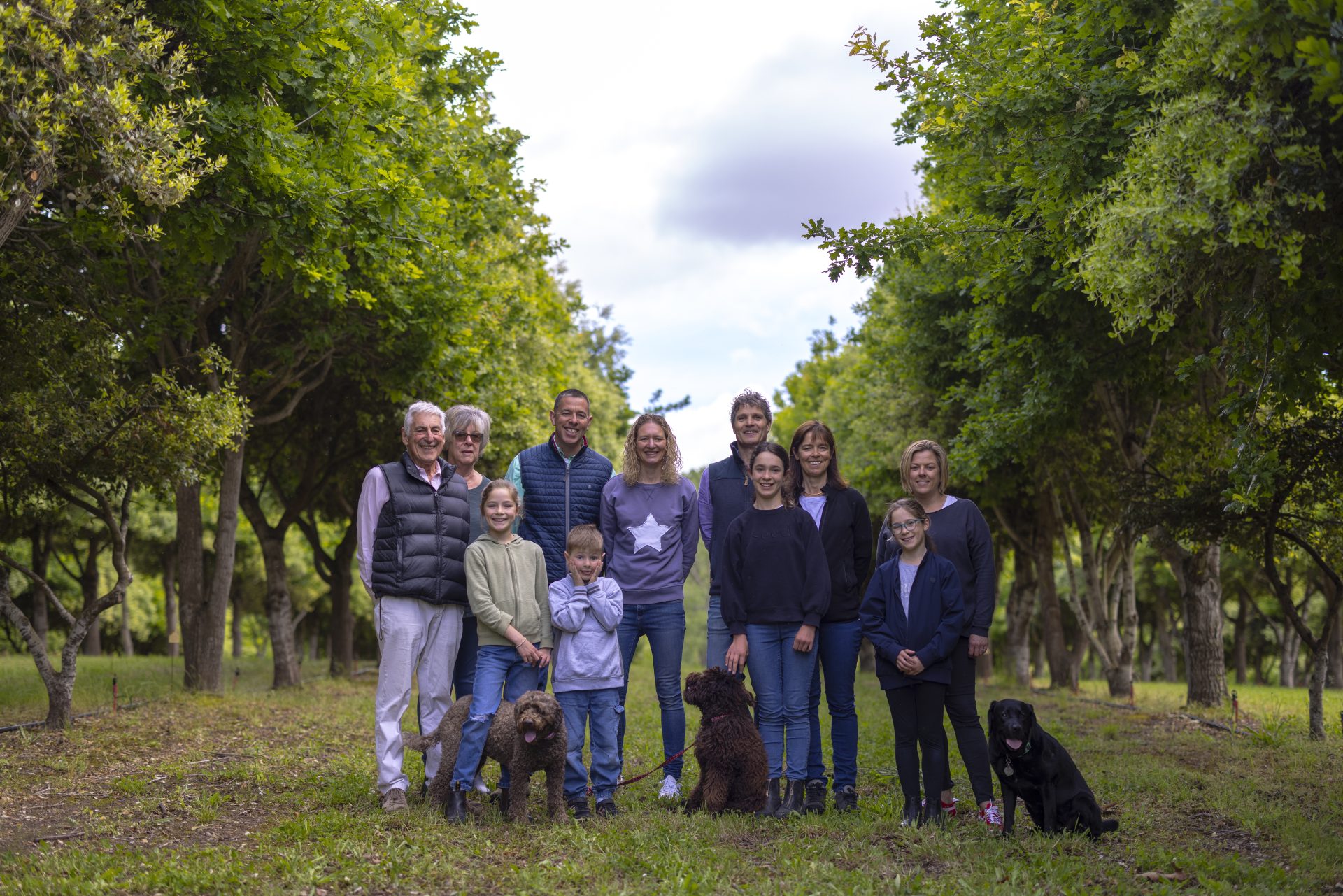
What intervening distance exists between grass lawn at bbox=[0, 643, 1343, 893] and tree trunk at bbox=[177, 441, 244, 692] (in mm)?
4891

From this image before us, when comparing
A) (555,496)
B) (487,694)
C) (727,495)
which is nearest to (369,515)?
(555,496)

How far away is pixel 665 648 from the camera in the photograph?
7574mm

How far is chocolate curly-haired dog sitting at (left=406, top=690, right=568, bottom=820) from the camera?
21.9ft

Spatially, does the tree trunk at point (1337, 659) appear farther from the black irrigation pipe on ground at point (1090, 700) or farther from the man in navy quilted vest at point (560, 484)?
the man in navy quilted vest at point (560, 484)

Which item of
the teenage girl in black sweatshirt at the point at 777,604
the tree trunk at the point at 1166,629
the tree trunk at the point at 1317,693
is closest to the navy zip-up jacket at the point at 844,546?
the teenage girl in black sweatshirt at the point at 777,604

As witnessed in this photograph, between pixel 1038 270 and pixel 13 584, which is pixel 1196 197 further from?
pixel 13 584

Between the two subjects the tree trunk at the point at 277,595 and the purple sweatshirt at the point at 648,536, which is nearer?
the purple sweatshirt at the point at 648,536

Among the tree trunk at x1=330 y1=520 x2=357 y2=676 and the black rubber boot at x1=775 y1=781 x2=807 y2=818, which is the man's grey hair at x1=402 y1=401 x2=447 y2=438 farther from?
the tree trunk at x1=330 y1=520 x2=357 y2=676

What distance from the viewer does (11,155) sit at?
22.5 ft

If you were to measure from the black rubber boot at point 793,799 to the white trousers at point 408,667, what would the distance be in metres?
2.34

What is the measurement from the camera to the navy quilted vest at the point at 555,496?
7.77 m

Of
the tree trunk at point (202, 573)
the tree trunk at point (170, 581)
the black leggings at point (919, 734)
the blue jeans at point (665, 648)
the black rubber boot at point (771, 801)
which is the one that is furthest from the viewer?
the tree trunk at point (170, 581)

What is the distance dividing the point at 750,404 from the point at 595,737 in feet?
8.48

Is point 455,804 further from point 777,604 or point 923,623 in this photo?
point 923,623
